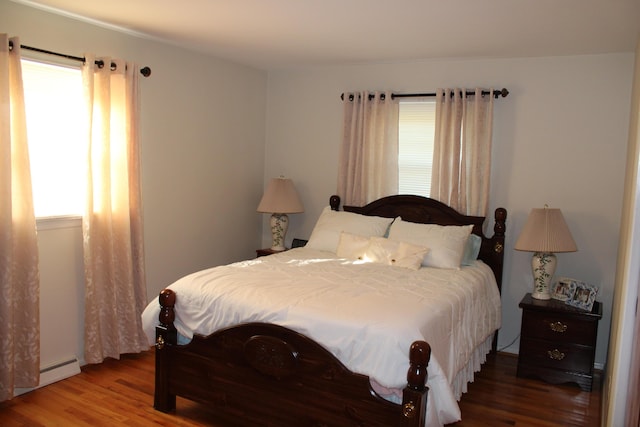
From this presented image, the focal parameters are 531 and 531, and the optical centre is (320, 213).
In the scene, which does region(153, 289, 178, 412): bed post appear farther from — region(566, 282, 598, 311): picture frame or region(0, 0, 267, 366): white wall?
region(566, 282, 598, 311): picture frame

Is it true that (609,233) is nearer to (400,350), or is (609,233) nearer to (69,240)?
(400,350)

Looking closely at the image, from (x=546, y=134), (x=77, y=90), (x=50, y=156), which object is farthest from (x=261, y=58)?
(x=546, y=134)

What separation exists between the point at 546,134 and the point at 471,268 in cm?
122

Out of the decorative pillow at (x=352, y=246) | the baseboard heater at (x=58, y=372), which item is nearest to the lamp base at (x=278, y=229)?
the decorative pillow at (x=352, y=246)

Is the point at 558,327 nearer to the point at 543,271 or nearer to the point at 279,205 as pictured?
the point at 543,271

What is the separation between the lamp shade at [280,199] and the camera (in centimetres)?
485

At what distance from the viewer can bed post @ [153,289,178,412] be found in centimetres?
300

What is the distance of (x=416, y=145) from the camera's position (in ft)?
15.1

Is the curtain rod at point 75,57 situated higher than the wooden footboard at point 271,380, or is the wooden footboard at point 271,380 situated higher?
the curtain rod at point 75,57

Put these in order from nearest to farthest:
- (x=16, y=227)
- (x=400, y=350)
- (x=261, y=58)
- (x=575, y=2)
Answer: (x=400, y=350) → (x=575, y=2) → (x=16, y=227) → (x=261, y=58)

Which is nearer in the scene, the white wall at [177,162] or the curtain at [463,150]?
the white wall at [177,162]

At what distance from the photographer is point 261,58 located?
4.70 m

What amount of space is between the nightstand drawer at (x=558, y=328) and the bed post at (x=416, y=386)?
180cm

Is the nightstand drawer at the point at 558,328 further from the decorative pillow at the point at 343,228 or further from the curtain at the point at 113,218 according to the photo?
the curtain at the point at 113,218
